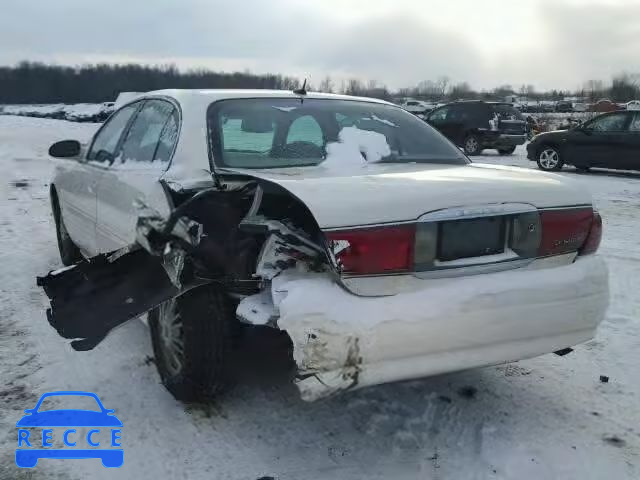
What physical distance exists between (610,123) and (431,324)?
1258 centimetres

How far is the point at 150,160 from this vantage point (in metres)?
3.43

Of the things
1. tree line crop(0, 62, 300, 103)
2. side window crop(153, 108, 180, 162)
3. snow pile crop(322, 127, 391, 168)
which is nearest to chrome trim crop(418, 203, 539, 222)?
snow pile crop(322, 127, 391, 168)

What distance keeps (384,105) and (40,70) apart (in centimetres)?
8940

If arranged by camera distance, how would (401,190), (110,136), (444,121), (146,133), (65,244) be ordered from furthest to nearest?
(444,121) → (65,244) → (110,136) → (146,133) → (401,190)

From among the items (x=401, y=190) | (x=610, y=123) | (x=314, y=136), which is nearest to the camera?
(x=401, y=190)

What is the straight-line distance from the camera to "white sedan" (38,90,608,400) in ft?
7.66

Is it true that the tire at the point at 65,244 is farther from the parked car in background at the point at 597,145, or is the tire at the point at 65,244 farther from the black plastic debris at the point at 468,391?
the parked car in background at the point at 597,145

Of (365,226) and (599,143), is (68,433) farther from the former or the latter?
(599,143)

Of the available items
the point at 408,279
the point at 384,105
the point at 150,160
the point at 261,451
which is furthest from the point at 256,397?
the point at 384,105

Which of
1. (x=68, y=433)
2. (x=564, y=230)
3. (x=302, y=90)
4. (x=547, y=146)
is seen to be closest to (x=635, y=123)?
(x=547, y=146)

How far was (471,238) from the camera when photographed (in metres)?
2.56

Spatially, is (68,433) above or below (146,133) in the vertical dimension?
below

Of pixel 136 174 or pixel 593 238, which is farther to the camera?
pixel 136 174

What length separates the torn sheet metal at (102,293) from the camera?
290 cm
